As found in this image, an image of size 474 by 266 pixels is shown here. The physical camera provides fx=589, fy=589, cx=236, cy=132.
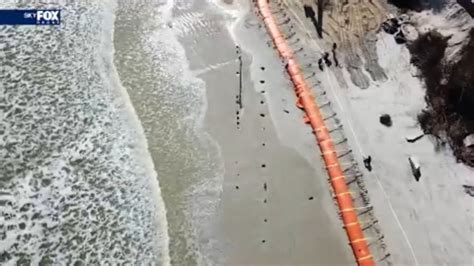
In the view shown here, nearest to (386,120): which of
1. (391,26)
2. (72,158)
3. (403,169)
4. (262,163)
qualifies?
(403,169)

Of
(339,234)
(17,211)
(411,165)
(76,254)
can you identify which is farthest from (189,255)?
(411,165)

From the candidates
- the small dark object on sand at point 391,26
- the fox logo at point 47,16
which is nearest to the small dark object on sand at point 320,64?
the small dark object on sand at point 391,26

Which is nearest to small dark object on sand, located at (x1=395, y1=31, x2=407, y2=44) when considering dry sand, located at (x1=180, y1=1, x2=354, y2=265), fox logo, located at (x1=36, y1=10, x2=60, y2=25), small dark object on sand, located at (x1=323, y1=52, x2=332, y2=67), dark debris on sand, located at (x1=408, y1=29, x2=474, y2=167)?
dark debris on sand, located at (x1=408, y1=29, x2=474, y2=167)

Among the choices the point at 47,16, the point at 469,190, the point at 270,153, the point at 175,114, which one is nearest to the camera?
the point at 469,190

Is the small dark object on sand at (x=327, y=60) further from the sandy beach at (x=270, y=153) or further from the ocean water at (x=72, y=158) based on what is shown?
the ocean water at (x=72, y=158)

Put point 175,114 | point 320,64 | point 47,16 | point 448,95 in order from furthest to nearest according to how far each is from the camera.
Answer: point 47,16, point 320,64, point 175,114, point 448,95

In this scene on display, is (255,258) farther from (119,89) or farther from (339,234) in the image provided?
(119,89)

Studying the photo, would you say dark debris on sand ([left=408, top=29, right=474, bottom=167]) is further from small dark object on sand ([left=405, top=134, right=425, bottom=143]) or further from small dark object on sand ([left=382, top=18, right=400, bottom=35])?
Answer: small dark object on sand ([left=382, top=18, right=400, bottom=35])

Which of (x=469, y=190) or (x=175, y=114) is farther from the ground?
(x=469, y=190)

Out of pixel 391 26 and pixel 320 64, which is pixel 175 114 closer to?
pixel 320 64
